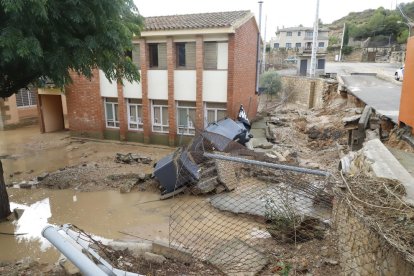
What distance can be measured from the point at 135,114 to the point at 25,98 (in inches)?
434

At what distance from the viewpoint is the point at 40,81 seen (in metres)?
7.75

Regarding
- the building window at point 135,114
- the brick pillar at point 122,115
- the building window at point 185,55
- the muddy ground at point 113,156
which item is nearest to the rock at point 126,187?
the muddy ground at point 113,156

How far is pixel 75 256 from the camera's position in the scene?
1.92 metres

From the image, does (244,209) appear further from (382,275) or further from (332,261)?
(382,275)

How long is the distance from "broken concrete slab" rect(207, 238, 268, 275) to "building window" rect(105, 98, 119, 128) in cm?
1313

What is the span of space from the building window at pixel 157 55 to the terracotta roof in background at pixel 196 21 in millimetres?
859

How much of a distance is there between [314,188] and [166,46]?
12.5 metres

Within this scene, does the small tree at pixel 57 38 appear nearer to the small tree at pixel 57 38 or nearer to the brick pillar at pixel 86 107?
the small tree at pixel 57 38

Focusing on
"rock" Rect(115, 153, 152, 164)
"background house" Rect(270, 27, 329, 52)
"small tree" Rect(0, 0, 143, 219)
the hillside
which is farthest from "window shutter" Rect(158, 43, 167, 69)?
"background house" Rect(270, 27, 329, 52)

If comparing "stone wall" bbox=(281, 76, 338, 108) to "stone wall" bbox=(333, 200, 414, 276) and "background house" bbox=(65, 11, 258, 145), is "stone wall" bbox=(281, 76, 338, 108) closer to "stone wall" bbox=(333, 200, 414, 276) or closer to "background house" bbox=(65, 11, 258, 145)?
"background house" bbox=(65, 11, 258, 145)

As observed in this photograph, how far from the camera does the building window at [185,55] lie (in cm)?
1434

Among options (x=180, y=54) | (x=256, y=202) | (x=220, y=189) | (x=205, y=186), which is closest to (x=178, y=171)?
(x=205, y=186)

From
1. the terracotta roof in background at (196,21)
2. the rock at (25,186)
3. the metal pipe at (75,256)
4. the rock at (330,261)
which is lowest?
the rock at (25,186)

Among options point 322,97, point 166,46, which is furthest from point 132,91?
point 322,97
